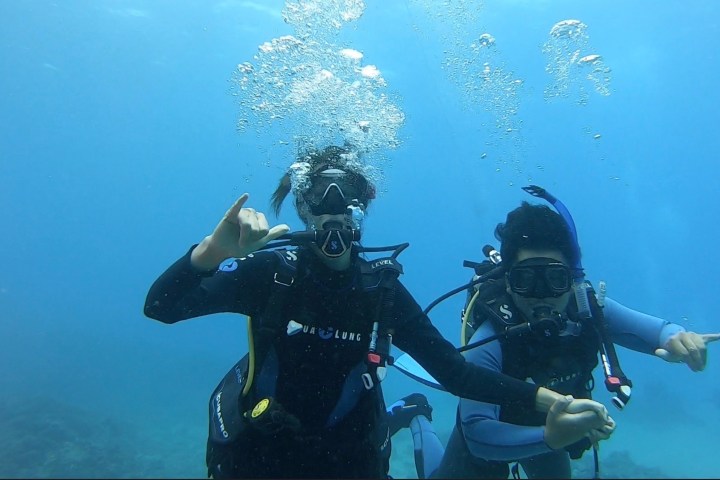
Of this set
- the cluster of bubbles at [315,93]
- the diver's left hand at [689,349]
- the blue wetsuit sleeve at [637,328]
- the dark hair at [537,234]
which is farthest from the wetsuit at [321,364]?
the cluster of bubbles at [315,93]

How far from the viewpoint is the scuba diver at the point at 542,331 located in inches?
132

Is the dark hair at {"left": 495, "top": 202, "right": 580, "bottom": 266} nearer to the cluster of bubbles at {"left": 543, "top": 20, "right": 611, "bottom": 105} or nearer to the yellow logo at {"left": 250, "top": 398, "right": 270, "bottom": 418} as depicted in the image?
the yellow logo at {"left": 250, "top": 398, "right": 270, "bottom": 418}

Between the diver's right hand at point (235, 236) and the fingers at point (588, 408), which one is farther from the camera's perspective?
the fingers at point (588, 408)

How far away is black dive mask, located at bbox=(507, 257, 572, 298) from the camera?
362cm

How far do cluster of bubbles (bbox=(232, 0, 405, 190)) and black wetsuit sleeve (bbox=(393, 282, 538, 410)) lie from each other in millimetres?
4003

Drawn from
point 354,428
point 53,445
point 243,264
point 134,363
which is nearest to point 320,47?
point 243,264

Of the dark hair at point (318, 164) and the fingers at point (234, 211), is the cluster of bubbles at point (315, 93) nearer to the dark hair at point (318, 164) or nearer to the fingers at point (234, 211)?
the dark hair at point (318, 164)

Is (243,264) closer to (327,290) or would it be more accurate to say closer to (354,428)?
(327,290)

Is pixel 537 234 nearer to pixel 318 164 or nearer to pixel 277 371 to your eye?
pixel 318 164

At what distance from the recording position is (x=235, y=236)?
7.83 feet

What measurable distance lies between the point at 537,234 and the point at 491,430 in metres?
1.65

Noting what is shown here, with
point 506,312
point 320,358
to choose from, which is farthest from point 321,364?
point 506,312

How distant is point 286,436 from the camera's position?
9.48ft

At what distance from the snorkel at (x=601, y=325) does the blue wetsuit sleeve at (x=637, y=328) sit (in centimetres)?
25
